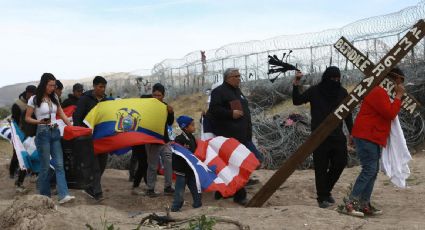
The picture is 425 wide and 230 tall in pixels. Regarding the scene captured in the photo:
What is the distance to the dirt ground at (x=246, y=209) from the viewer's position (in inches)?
194

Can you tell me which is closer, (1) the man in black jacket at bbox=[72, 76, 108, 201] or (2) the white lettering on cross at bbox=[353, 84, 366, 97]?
(2) the white lettering on cross at bbox=[353, 84, 366, 97]

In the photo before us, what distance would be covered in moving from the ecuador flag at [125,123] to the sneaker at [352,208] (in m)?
2.75

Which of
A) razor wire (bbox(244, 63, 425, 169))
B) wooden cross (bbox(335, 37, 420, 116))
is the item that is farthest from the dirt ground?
wooden cross (bbox(335, 37, 420, 116))

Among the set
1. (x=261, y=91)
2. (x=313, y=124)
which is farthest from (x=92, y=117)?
(x=261, y=91)

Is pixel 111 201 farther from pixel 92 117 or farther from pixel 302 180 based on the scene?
pixel 302 180

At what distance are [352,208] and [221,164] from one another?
1.66 metres

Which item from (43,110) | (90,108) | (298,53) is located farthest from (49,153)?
(298,53)

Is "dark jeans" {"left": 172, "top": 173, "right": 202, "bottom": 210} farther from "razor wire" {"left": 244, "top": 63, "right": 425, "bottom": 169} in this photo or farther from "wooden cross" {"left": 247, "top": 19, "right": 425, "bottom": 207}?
"razor wire" {"left": 244, "top": 63, "right": 425, "bottom": 169}

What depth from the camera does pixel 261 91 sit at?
752 inches

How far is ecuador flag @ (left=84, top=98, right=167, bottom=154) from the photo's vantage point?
7.72 meters

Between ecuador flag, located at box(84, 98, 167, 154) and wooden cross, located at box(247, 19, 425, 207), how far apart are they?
2.23 metres

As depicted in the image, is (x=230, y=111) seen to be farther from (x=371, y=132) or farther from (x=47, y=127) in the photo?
(x=47, y=127)

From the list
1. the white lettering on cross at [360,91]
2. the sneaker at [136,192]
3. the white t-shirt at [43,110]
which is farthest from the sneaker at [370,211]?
the white t-shirt at [43,110]

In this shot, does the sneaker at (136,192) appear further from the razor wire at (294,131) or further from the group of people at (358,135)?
the razor wire at (294,131)
